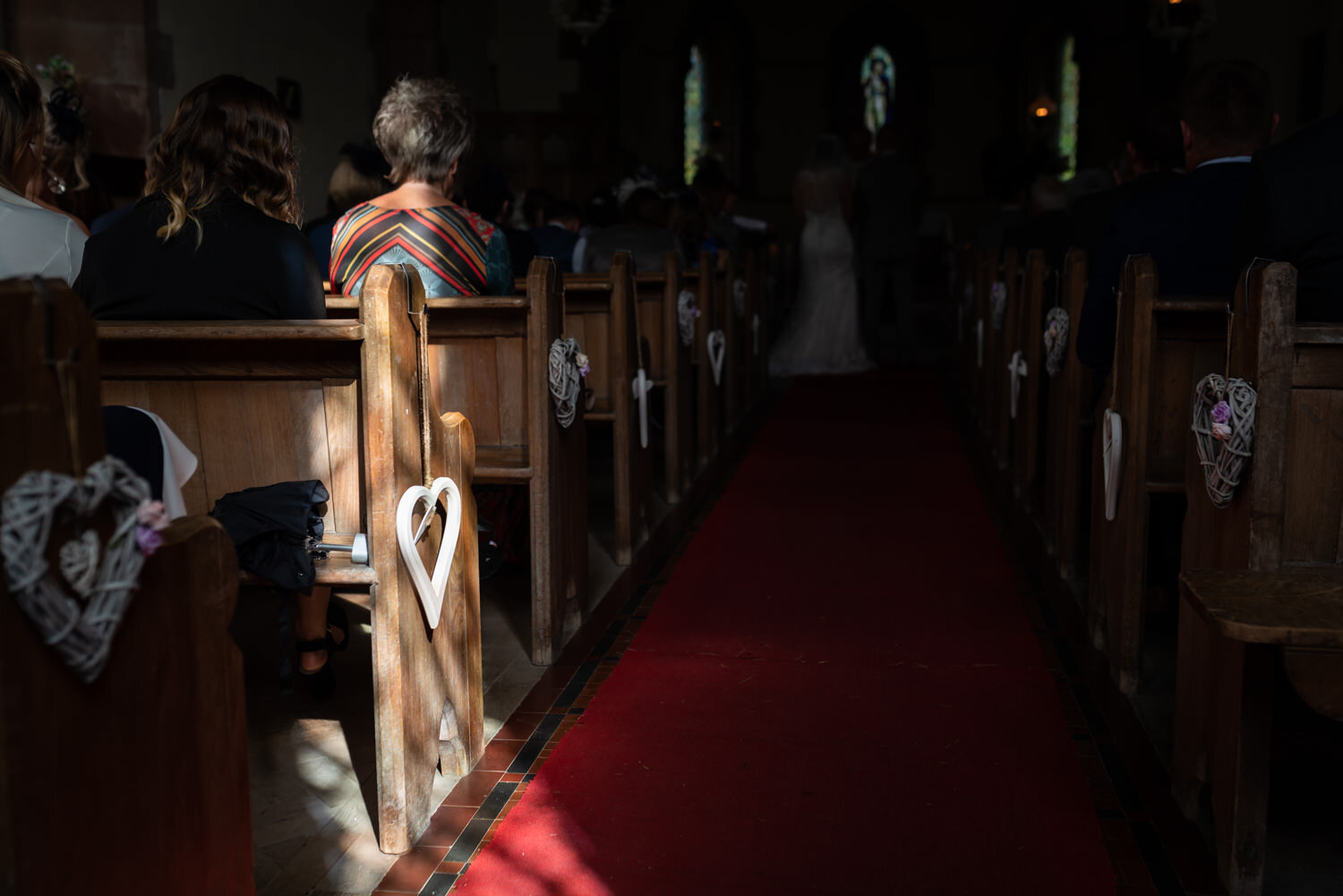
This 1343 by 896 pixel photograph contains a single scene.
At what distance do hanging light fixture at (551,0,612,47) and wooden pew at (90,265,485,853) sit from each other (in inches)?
341

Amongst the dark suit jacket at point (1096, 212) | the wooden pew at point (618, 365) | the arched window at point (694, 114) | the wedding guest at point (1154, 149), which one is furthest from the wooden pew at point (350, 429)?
the arched window at point (694, 114)

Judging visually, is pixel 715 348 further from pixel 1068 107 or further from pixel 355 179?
pixel 1068 107

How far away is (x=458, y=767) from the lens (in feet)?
7.13

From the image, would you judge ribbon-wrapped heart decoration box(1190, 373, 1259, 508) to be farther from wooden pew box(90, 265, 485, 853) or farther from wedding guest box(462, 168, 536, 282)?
wedding guest box(462, 168, 536, 282)

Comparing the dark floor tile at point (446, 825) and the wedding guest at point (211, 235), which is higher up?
the wedding guest at point (211, 235)

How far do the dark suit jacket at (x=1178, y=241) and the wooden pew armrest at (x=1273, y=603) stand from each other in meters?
1.42

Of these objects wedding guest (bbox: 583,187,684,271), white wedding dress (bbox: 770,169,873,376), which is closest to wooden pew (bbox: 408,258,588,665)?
wedding guest (bbox: 583,187,684,271)

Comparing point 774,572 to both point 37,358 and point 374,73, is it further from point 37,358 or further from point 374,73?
point 374,73

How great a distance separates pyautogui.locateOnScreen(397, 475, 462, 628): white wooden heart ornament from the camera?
6.02 feet

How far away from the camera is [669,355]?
13.8ft

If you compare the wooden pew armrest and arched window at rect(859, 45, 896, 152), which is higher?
arched window at rect(859, 45, 896, 152)

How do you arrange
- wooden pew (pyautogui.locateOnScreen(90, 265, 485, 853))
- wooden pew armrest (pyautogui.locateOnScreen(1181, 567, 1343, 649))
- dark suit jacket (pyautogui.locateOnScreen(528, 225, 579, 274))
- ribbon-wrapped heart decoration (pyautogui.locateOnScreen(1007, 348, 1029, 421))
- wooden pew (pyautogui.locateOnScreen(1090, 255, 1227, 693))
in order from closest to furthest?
wooden pew armrest (pyautogui.locateOnScreen(1181, 567, 1343, 649)) < wooden pew (pyautogui.locateOnScreen(90, 265, 485, 853)) < wooden pew (pyautogui.locateOnScreen(1090, 255, 1227, 693)) < ribbon-wrapped heart decoration (pyautogui.locateOnScreen(1007, 348, 1029, 421)) < dark suit jacket (pyautogui.locateOnScreen(528, 225, 579, 274))

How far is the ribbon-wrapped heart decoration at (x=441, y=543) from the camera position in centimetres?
182

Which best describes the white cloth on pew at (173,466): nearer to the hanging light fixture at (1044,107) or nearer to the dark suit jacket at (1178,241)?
the dark suit jacket at (1178,241)
